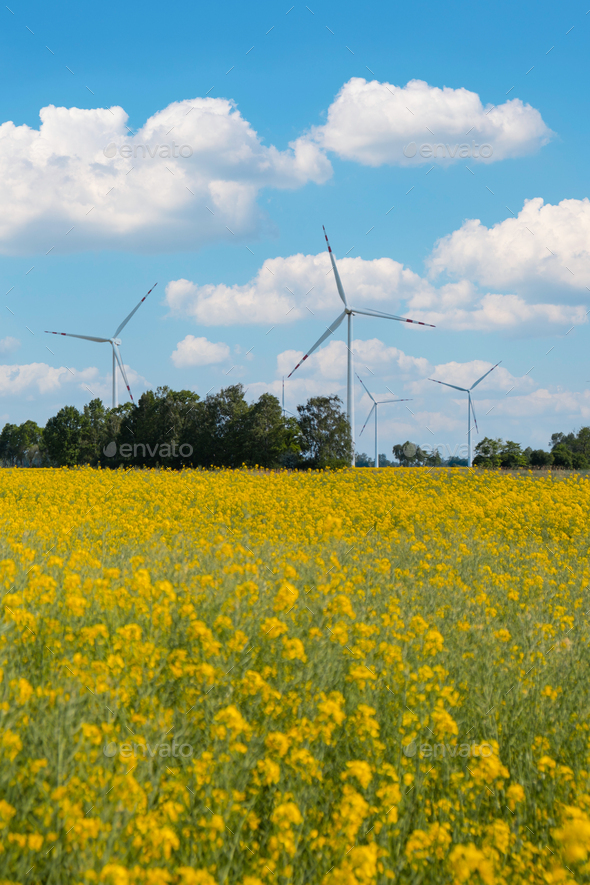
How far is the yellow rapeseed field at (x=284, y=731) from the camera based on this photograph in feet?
10.5

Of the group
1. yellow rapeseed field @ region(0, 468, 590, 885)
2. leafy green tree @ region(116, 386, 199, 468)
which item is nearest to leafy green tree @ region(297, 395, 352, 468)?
leafy green tree @ region(116, 386, 199, 468)

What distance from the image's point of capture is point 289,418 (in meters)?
54.8

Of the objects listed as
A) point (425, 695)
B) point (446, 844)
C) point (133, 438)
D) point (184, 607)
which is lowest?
point (446, 844)

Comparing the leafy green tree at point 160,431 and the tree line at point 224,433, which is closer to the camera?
the tree line at point 224,433

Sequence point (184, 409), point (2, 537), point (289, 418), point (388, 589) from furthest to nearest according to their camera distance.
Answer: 1. point (184, 409)
2. point (289, 418)
3. point (2, 537)
4. point (388, 589)

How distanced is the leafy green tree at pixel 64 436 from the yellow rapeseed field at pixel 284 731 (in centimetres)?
7633

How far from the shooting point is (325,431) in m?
53.9

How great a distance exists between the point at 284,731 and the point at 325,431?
49842 millimetres

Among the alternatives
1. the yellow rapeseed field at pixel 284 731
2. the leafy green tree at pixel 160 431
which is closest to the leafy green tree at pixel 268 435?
the leafy green tree at pixel 160 431

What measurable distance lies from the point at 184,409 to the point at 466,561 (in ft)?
176

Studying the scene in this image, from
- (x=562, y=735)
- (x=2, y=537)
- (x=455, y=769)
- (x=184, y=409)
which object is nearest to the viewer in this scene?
(x=455, y=769)

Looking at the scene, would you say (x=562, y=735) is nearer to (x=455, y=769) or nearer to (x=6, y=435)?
(x=455, y=769)

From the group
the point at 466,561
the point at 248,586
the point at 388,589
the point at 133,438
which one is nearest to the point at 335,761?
the point at 248,586

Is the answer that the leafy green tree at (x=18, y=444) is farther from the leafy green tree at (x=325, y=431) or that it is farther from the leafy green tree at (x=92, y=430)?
the leafy green tree at (x=325, y=431)
